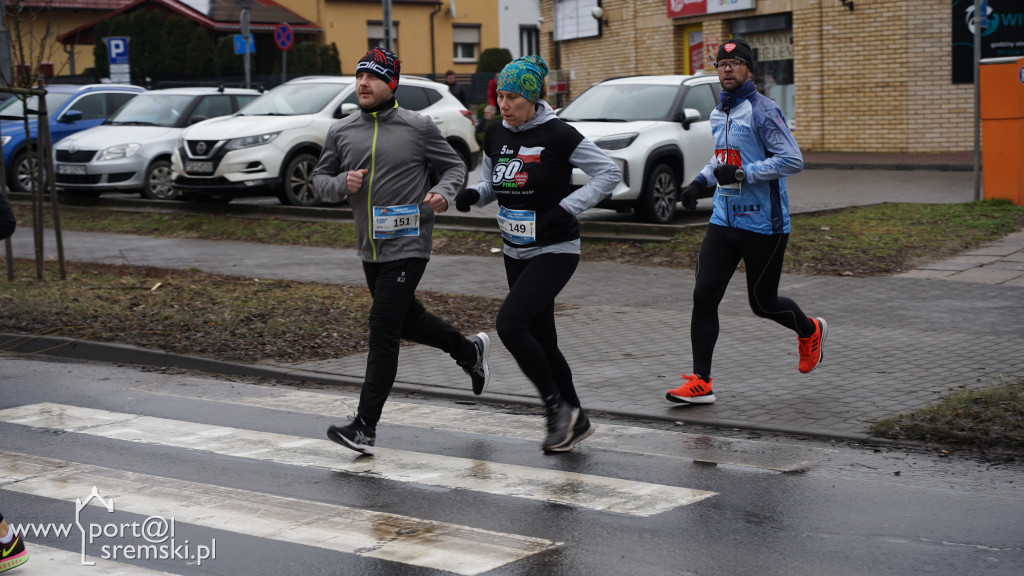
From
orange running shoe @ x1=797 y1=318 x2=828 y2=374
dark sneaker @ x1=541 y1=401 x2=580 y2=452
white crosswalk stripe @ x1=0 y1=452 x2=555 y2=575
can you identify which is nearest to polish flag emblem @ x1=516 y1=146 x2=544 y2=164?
dark sneaker @ x1=541 y1=401 x2=580 y2=452

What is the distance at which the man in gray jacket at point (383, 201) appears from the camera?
19.9 ft

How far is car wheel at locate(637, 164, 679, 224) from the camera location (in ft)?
46.1

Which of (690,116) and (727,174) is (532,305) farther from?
(690,116)

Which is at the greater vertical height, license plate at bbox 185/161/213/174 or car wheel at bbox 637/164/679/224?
license plate at bbox 185/161/213/174

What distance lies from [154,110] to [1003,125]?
1215 centimetres

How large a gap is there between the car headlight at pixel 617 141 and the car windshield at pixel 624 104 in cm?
70

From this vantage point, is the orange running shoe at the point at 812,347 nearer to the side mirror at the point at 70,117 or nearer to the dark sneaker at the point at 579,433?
the dark sneaker at the point at 579,433

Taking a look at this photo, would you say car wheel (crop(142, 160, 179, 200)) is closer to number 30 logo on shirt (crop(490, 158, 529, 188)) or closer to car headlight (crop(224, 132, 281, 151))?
car headlight (crop(224, 132, 281, 151))

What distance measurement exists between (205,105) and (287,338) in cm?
1116

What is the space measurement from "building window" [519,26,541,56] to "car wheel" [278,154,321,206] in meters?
39.9

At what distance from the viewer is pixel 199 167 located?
54.2ft

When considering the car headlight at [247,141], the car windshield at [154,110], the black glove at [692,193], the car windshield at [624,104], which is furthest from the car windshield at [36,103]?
the black glove at [692,193]

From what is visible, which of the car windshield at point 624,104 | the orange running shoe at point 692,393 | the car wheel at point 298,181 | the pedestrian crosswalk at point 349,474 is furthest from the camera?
the car wheel at point 298,181

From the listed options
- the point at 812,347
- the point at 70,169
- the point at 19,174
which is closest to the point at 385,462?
the point at 812,347
